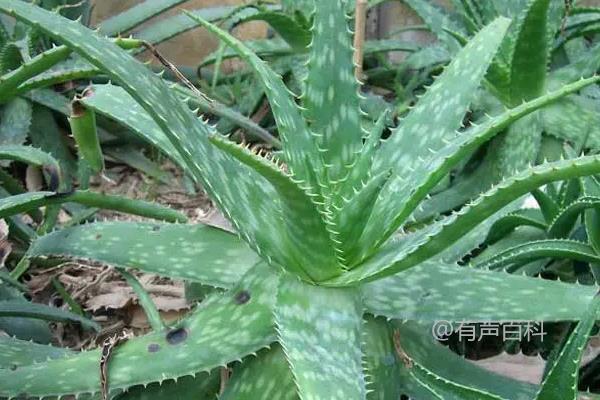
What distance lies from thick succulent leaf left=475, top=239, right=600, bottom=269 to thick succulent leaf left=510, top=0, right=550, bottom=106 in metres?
0.42

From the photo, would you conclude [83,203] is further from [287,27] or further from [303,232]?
[287,27]

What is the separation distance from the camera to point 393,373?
0.84m

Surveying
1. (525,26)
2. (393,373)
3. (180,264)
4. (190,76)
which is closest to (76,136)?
(180,264)

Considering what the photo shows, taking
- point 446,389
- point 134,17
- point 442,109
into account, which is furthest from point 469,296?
point 134,17

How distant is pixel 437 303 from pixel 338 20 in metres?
0.32

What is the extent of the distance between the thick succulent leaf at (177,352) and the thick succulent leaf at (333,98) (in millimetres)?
168

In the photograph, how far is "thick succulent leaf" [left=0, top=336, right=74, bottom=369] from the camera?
Result: 92 centimetres

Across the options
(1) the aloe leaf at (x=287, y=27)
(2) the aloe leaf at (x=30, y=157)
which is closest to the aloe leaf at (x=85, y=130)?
(2) the aloe leaf at (x=30, y=157)

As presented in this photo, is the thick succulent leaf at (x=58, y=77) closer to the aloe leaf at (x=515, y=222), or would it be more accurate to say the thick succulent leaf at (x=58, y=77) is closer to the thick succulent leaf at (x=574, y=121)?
the aloe leaf at (x=515, y=222)

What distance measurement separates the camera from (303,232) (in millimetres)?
785

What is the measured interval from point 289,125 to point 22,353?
1.24 feet

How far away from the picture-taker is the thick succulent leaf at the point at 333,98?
3.04 feet

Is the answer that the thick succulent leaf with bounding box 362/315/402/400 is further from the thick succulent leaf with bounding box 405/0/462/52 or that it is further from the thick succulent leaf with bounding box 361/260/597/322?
the thick succulent leaf with bounding box 405/0/462/52

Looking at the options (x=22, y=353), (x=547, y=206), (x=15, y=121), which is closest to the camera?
(x=22, y=353)
